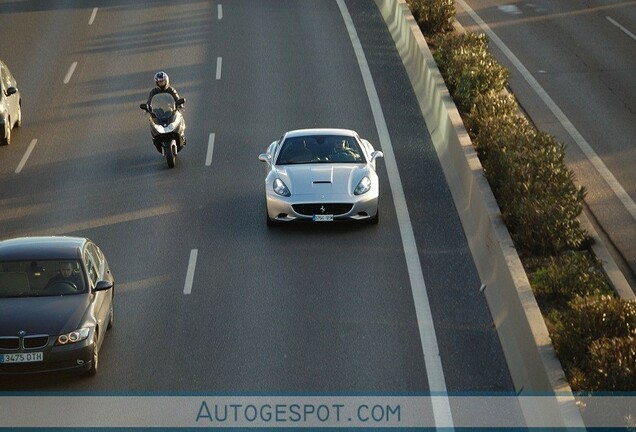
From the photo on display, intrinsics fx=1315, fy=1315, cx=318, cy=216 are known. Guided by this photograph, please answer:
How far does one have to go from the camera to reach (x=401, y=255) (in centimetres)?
1939

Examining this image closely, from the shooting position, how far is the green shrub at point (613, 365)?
12547mm

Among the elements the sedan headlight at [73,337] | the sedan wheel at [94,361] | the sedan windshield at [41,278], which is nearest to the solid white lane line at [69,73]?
the sedan windshield at [41,278]

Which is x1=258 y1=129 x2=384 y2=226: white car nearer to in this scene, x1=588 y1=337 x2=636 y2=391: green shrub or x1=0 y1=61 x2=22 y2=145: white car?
x1=0 y1=61 x2=22 y2=145: white car

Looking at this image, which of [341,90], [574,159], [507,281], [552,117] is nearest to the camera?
[507,281]

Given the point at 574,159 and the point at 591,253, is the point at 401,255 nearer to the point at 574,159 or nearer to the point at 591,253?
the point at 591,253

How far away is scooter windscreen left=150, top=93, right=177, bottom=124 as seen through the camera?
25.0 m

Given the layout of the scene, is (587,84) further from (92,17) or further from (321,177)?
(92,17)

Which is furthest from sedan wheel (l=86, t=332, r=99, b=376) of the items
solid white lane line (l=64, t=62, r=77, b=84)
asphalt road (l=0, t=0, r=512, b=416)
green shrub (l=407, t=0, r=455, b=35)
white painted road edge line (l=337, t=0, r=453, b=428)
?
green shrub (l=407, t=0, r=455, b=35)

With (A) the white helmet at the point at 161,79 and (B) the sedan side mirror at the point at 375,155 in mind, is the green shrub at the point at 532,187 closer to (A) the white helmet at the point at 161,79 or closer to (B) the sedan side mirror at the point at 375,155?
(B) the sedan side mirror at the point at 375,155

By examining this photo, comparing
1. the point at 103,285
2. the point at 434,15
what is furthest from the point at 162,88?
the point at 434,15

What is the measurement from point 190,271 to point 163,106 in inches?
269

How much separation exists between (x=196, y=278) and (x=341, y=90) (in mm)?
11753

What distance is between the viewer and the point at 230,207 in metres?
22.3

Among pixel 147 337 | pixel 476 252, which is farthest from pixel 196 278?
pixel 476 252
